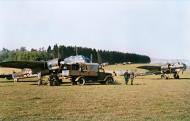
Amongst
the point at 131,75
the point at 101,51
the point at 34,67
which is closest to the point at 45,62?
the point at 34,67

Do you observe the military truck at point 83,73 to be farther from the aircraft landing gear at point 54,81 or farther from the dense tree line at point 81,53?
the dense tree line at point 81,53

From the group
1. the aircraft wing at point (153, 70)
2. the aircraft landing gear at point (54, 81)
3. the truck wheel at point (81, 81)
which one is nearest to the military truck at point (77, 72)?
the truck wheel at point (81, 81)

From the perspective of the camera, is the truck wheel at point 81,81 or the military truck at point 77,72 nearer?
the truck wheel at point 81,81

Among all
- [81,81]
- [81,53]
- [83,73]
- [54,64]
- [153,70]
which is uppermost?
[81,53]

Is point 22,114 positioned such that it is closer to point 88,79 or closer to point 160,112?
point 160,112

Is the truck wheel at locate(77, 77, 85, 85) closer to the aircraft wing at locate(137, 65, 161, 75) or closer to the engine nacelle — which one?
the engine nacelle

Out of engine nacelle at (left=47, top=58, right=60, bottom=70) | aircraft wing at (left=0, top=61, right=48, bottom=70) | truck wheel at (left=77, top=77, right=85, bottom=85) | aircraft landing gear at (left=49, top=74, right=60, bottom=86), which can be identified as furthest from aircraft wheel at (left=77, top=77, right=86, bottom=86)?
aircraft wing at (left=0, top=61, right=48, bottom=70)

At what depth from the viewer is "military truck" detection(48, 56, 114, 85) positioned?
33.9 m

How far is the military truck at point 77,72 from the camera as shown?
33.9 m

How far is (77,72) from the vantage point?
34000mm

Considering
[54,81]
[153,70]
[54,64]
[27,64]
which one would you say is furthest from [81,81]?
[153,70]

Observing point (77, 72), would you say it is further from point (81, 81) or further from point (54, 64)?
point (54, 64)

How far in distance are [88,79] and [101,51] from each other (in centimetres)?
11441

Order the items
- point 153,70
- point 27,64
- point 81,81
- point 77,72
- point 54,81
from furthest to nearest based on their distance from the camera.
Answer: point 153,70
point 77,72
point 81,81
point 27,64
point 54,81
